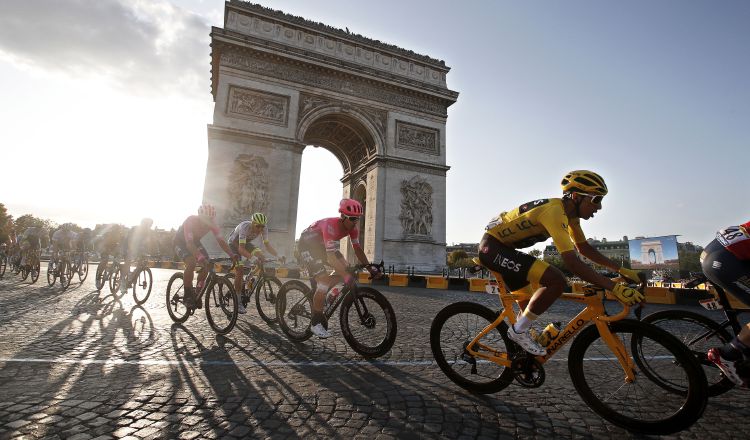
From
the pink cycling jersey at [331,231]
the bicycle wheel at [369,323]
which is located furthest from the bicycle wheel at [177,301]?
the bicycle wheel at [369,323]

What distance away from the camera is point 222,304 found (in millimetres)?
5266

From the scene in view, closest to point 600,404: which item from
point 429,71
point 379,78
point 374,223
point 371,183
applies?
point 374,223

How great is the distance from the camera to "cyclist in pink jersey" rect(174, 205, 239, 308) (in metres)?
5.33

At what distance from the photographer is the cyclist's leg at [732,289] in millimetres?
2463

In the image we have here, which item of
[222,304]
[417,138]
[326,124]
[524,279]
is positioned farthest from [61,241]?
[417,138]

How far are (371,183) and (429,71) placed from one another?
873 centimetres

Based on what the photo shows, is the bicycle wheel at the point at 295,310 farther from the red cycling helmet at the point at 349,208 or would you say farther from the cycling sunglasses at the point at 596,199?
the cycling sunglasses at the point at 596,199

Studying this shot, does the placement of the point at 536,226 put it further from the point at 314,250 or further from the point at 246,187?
the point at 246,187

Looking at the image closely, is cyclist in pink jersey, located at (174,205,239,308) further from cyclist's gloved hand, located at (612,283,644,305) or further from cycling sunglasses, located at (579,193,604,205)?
cyclist's gloved hand, located at (612,283,644,305)

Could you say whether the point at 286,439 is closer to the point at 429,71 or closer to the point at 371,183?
the point at 371,183

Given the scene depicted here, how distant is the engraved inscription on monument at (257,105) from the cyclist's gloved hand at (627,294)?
65.9 ft

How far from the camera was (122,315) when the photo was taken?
584 centimetres

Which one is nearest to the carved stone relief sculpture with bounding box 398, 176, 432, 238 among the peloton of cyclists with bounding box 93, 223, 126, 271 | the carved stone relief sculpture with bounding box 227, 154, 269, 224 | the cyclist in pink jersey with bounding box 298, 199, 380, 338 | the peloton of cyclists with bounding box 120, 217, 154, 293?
the carved stone relief sculpture with bounding box 227, 154, 269, 224

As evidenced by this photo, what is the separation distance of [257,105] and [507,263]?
19820mm
